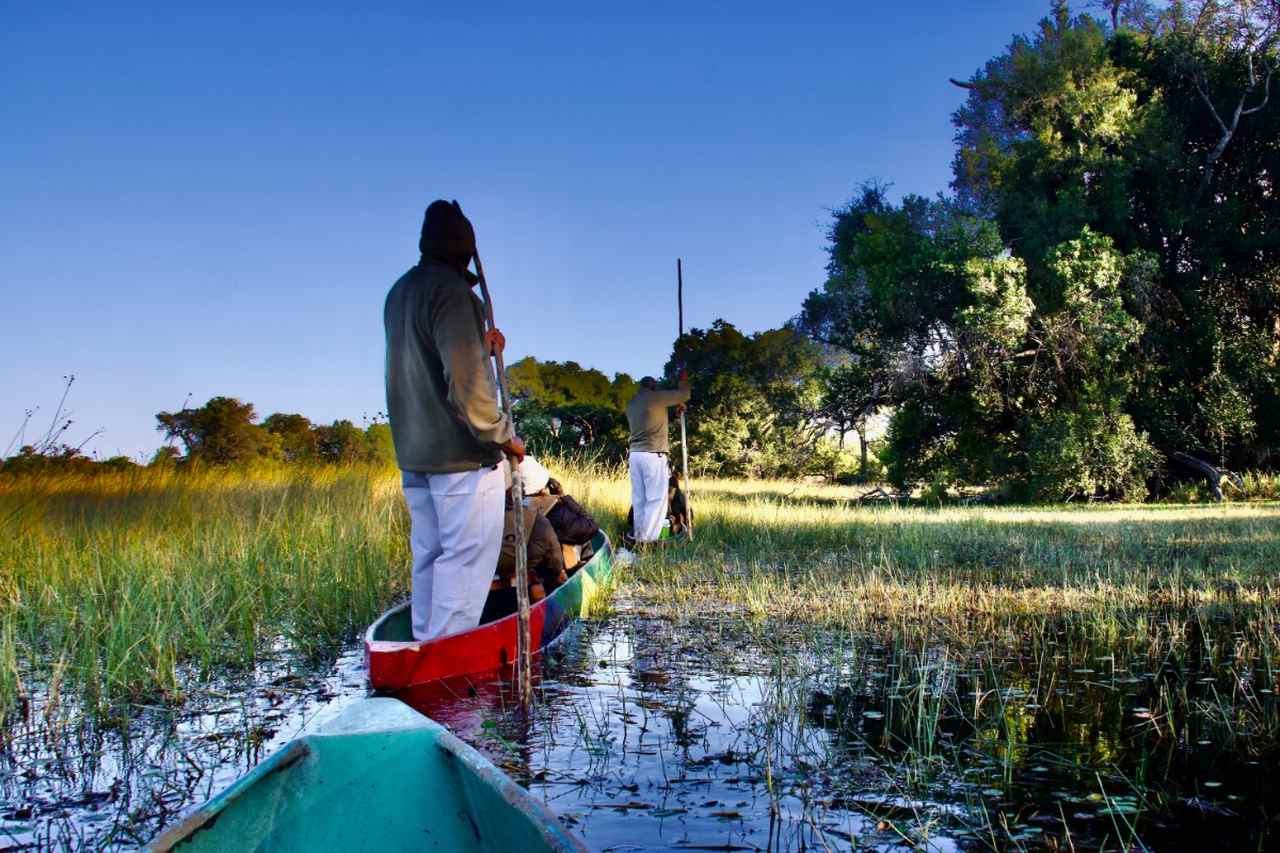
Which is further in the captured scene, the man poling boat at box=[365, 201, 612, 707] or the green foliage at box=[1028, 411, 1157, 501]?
the green foliage at box=[1028, 411, 1157, 501]

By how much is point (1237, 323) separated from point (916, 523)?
14.1m

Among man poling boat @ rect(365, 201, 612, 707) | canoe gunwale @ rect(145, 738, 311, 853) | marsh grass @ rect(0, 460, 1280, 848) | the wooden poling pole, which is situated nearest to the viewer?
canoe gunwale @ rect(145, 738, 311, 853)

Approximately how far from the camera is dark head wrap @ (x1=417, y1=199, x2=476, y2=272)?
20.9 ft

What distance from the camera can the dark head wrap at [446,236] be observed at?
6.37 m

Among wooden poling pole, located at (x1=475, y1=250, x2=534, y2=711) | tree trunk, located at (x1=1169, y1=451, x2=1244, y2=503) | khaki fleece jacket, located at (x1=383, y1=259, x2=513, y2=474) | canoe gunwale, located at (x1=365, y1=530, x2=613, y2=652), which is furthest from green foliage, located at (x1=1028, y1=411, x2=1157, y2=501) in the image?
khaki fleece jacket, located at (x1=383, y1=259, x2=513, y2=474)

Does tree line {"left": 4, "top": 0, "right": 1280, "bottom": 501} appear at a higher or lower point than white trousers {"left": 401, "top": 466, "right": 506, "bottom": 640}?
higher

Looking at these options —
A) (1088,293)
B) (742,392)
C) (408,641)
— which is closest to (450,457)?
(408,641)

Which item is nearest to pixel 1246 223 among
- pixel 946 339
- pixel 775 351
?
pixel 946 339

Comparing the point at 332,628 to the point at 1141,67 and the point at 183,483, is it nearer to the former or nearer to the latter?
the point at 183,483

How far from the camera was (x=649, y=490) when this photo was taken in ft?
45.4

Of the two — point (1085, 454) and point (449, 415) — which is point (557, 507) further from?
point (1085, 454)

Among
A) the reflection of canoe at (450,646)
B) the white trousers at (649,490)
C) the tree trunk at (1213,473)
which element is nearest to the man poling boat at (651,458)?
the white trousers at (649,490)

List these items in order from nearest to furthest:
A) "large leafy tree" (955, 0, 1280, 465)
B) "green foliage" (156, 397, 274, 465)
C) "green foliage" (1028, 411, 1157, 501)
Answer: "green foliage" (1028, 411, 1157, 501) < "large leafy tree" (955, 0, 1280, 465) < "green foliage" (156, 397, 274, 465)

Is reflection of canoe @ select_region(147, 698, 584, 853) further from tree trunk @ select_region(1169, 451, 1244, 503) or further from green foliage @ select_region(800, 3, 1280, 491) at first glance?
tree trunk @ select_region(1169, 451, 1244, 503)
